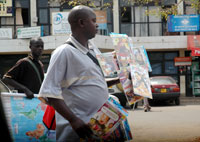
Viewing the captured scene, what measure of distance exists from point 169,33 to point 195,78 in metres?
4.01

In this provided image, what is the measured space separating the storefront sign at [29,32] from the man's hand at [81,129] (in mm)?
28200

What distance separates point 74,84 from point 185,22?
28673mm

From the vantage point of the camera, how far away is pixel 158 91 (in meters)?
21.0

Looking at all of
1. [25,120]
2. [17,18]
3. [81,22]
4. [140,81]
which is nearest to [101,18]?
[17,18]

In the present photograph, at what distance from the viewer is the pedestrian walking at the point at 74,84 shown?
2.56 metres

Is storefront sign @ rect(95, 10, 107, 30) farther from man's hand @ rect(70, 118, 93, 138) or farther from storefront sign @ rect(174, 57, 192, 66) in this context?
man's hand @ rect(70, 118, 93, 138)

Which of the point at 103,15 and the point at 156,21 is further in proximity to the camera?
the point at 156,21

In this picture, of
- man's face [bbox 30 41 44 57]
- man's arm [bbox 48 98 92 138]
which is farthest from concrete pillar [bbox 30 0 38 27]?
man's arm [bbox 48 98 92 138]

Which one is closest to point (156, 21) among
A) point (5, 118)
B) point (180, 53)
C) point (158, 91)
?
point (180, 53)

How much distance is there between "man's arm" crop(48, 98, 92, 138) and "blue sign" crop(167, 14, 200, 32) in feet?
93.7

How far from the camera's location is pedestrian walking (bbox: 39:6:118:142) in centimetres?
256

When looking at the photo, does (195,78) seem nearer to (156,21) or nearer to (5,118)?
(156,21)

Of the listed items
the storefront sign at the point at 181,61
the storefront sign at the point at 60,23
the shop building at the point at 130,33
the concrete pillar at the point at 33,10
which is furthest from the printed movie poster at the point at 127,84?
the concrete pillar at the point at 33,10

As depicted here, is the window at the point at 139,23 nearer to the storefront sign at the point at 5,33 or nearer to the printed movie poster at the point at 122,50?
the storefront sign at the point at 5,33
